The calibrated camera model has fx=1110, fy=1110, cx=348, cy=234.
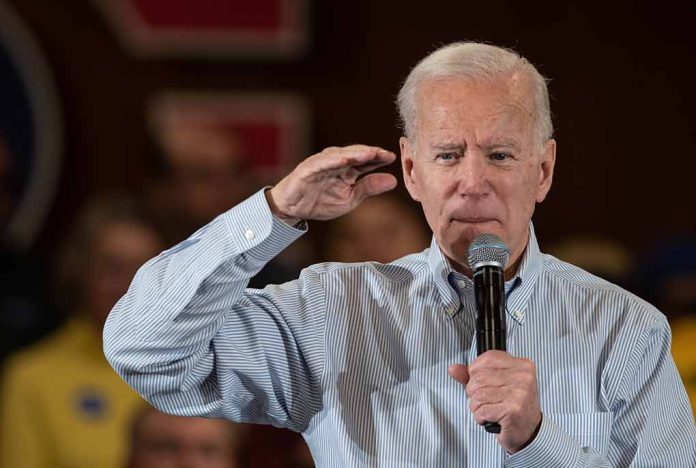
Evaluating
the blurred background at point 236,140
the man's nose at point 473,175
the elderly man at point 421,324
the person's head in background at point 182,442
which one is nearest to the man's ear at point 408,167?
the elderly man at point 421,324

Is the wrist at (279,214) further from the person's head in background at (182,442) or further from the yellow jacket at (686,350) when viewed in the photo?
the yellow jacket at (686,350)

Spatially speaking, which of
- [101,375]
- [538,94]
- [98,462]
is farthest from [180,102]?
[538,94]

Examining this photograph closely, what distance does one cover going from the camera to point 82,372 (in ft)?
12.7

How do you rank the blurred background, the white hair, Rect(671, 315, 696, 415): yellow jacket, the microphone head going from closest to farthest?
the microphone head
the white hair
Rect(671, 315, 696, 415): yellow jacket
the blurred background

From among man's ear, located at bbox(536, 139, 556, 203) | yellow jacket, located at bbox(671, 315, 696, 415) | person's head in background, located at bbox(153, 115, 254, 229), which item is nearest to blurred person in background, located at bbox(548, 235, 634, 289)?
yellow jacket, located at bbox(671, 315, 696, 415)

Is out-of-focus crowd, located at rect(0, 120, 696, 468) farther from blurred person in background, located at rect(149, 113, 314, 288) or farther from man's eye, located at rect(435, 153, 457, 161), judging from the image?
man's eye, located at rect(435, 153, 457, 161)

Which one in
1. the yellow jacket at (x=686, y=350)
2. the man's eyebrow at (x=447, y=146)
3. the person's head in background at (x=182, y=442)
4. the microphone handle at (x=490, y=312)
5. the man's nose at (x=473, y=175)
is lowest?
the person's head in background at (x=182, y=442)

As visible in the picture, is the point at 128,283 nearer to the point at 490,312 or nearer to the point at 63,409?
the point at 63,409

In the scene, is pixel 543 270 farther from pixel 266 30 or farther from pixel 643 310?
pixel 266 30

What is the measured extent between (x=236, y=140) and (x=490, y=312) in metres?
2.76

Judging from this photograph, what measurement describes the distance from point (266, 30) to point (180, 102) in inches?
16.3

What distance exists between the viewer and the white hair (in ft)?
5.83

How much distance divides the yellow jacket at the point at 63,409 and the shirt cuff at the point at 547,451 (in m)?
2.46

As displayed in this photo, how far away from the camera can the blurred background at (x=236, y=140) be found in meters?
3.94
